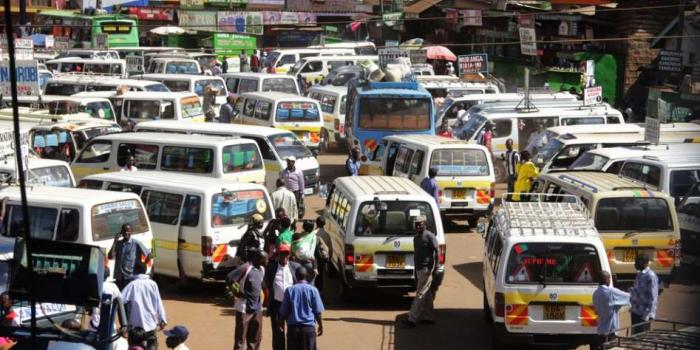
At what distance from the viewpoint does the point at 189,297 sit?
52.1 ft

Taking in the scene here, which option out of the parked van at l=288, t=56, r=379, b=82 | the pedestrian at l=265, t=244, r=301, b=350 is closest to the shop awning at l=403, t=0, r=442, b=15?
the parked van at l=288, t=56, r=379, b=82

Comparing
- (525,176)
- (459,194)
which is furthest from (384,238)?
(525,176)

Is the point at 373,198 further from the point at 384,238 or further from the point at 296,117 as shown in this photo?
the point at 296,117

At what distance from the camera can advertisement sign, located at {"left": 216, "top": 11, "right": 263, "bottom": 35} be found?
2272 inches

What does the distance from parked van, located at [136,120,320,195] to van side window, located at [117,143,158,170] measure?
204 centimetres

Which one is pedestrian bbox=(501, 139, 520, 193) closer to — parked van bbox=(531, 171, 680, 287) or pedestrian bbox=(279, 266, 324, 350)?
parked van bbox=(531, 171, 680, 287)

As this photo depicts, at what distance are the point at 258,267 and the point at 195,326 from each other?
257 cm

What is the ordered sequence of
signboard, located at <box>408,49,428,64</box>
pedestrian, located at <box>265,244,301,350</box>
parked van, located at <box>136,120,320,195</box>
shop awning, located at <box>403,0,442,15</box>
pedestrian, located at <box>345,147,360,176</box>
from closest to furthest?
pedestrian, located at <box>265,244,301,350</box>, parked van, located at <box>136,120,320,195</box>, pedestrian, located at <box>345,147,360,176</box>, signboard, located at <box>408,49,428,64</box>, shop awning, located at <box>403,0,442,15</box>

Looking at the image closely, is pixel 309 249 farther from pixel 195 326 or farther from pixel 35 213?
pixel 35 213

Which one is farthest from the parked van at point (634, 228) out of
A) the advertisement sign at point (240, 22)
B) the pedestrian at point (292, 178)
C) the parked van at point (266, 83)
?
the advertisement sign at point (240, 22)

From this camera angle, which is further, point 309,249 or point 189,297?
point 189,297

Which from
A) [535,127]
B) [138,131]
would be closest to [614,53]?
[535,127]

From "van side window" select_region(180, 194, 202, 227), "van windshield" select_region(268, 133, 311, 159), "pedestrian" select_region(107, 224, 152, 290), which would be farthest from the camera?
"van windshield" select_region(268, 133, 311, 159)

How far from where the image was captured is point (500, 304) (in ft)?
39.5
